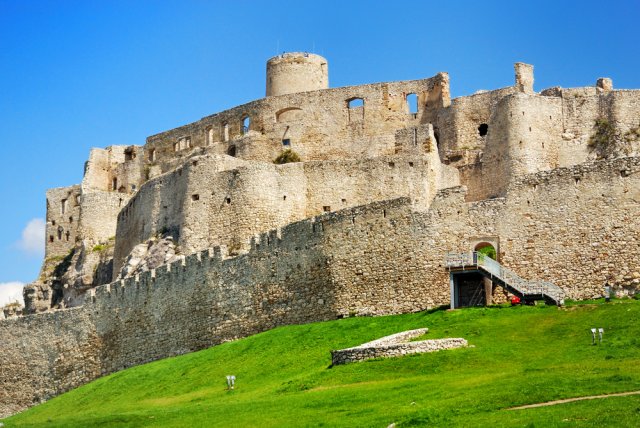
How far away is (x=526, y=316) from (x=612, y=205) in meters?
5.92

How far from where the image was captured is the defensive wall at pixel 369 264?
40.3m

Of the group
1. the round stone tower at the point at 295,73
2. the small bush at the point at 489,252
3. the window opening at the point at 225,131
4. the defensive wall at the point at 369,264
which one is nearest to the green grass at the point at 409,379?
the defensive wall at the point at 369,264

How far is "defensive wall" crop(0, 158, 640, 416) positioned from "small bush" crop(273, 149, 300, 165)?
532 inches

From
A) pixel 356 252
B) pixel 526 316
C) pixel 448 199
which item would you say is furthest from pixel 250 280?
pixel 526 316

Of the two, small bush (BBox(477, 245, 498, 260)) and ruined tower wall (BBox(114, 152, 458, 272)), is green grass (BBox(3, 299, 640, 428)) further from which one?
ruined tower wall (BBox(114, 152, 458, 272))

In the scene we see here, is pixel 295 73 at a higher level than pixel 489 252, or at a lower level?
higher

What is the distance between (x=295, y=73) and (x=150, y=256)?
731 inches

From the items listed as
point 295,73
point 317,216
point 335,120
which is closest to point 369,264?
point 317,216

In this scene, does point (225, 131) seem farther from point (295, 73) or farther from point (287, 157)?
point (287, 157)

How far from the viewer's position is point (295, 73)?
7225 cm

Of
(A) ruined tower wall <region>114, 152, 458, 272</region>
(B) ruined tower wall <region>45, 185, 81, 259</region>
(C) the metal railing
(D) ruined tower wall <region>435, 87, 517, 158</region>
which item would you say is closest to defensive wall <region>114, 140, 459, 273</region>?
(A) ruined tower wall <region>114, 152, 458, 272</region>

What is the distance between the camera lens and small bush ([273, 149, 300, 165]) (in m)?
65.4

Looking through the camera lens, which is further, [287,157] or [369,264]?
[287,157]

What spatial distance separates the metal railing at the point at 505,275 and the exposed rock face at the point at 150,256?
18.6 meters
